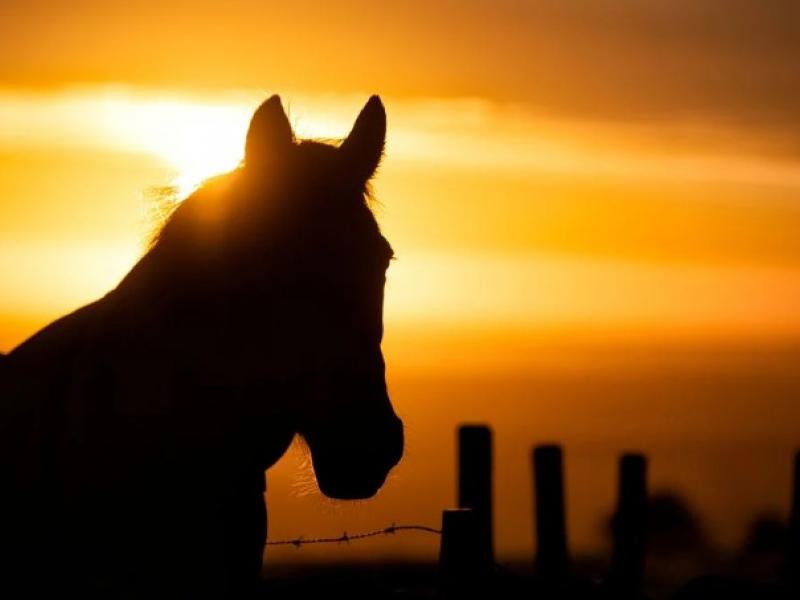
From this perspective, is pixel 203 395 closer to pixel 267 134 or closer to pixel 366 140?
pixel 267 134

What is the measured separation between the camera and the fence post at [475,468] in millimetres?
10977

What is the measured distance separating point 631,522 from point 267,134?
786 cm

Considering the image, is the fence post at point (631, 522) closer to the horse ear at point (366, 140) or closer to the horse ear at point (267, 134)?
the horse ear at point (366, 140)

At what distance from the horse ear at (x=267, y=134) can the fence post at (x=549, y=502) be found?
24.1ft

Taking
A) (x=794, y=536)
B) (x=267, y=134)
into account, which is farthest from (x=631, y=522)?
(x=267, y=134)

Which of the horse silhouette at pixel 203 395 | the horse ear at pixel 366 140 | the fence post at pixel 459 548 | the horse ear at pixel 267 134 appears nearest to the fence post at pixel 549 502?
the fence post at pixel 459 548

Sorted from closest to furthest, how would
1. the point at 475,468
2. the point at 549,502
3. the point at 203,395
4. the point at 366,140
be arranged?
1. the point at 203,395
2. the point at 366,140
3. the point at 475,468
4. the point at 549,502

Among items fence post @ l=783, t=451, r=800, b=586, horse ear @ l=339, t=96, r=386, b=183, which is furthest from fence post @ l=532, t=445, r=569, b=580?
horse ear @ l=339, t=96, r=386, b=183

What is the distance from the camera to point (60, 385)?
399 cm

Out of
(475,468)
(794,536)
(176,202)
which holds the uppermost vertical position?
(176,202)

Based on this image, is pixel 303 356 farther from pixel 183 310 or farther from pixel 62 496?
pixel 62 496

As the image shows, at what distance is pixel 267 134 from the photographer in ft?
Answer: 13.8

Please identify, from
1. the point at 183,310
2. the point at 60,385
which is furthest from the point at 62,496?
the point at 183,310

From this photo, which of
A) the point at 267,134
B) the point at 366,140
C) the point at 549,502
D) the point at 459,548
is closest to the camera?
the point at 267,134
